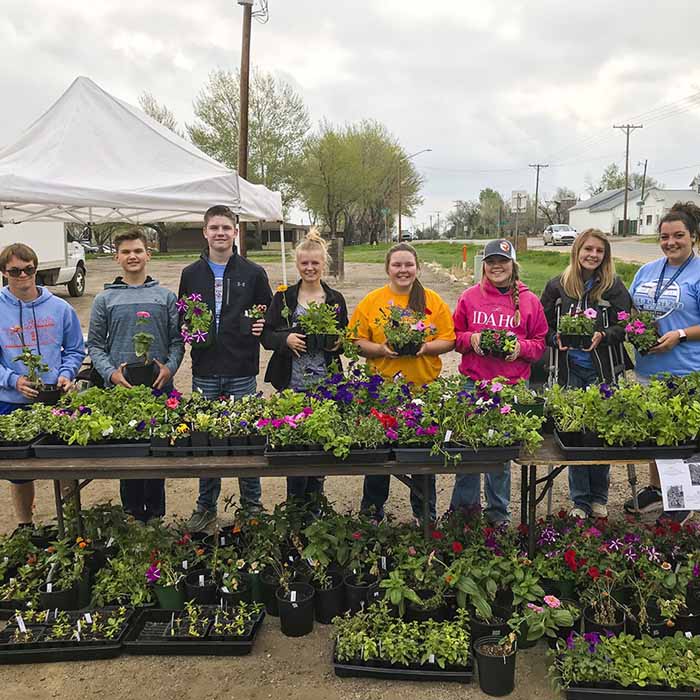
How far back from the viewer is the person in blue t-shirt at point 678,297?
3.66 m

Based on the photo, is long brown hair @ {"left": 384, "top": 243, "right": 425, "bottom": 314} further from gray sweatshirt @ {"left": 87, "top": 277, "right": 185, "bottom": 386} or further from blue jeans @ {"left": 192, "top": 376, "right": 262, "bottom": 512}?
gray sweatshirt @ {"left": 87, "top": 277, "right": 185, "bottom": 386}

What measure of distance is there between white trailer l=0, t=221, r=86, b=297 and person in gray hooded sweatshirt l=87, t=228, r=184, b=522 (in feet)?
37.7

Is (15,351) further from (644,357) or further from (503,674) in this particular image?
(644,357)

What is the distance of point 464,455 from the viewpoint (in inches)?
113

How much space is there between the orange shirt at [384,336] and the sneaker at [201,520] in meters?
1.45

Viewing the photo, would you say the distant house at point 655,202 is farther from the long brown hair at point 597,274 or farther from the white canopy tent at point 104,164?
the long brown hair at point 597,274

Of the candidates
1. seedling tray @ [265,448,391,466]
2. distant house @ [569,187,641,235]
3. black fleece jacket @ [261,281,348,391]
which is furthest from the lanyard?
distant house @ [569,187,641,235]

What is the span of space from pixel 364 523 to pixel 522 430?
109cm

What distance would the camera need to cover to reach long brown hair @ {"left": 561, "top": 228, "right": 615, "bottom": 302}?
3777 mm

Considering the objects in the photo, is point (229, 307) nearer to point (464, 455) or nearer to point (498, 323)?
point (498, 323)

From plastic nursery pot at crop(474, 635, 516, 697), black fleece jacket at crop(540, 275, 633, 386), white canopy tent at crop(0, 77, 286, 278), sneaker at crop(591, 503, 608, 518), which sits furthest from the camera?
white canopy tent at crop(0, 77, 286, 278)

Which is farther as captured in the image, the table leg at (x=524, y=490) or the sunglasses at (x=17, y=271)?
the sunglasses at (x=17, y=271)

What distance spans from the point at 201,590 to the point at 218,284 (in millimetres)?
1727

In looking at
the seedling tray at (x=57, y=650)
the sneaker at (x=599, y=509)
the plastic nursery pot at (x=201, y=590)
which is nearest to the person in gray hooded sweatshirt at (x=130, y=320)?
the plastic nursery pot at (x=201, y=590)
